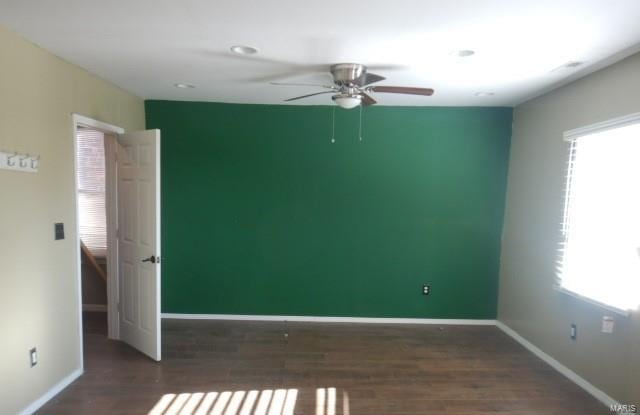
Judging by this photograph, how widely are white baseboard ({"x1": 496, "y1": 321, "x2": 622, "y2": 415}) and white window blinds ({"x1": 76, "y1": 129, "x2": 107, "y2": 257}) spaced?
16.0 feet

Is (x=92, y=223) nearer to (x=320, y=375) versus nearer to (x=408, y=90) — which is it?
(x=320, y=375)

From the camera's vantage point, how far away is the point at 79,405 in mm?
2496

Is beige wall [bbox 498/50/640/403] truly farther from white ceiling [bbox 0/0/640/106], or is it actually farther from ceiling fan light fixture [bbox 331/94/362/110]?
ceiling fan light fixture [bbox 331/94/362/110]

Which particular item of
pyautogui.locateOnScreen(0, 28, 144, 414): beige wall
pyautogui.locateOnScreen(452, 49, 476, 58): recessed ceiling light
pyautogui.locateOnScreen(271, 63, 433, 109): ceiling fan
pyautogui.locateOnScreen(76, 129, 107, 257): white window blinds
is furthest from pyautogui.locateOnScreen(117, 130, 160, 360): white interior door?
pyautogui.locateOnScreen(452, 49, 476, 58): recessed ceiling light

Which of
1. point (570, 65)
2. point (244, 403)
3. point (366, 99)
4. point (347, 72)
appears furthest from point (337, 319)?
point (570, 65)

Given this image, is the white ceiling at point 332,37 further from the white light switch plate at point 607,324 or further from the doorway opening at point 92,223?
the white light switch plate at point 607,324

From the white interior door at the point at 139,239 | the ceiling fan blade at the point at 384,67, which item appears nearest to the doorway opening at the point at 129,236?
the white interior door at the point at 139,239

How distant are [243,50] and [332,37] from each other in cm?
67

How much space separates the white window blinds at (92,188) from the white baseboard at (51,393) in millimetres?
1784

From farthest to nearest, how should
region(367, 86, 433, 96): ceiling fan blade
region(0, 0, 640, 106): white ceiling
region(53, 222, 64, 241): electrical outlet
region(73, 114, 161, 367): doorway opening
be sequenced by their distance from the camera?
region(73, 114, 161, 367): doorway opening, region(53, 222, 64, 241): electrical outlet, region(367, 86, 433, 96): ceiling fan blade, region(0, 0, 640, 106): white ceiling

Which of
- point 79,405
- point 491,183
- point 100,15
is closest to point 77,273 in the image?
point 79,405

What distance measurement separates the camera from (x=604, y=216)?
8.68ft

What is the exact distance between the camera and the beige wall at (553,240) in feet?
8.09

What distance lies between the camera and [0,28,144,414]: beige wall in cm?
217
